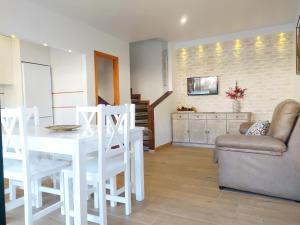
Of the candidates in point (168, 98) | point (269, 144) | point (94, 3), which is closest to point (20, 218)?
point (269, 144)

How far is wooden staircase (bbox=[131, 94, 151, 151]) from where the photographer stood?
17.3 feet

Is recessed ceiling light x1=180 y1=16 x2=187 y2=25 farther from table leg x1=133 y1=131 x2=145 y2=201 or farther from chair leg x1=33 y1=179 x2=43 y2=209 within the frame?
chair leg x1=33 y1=179 x2=43 y2=209

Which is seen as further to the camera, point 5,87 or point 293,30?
point 293,30

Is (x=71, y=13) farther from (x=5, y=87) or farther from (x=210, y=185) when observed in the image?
(x=210, y=185)

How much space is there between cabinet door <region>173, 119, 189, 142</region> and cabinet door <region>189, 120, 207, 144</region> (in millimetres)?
101

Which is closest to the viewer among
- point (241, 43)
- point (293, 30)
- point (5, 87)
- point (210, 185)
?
point (210, 185)

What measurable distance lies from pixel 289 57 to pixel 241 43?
3.41 ft

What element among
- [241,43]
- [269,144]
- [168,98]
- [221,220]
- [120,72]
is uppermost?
[241,43]

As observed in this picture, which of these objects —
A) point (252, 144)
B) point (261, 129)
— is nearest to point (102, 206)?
point (252, 144)

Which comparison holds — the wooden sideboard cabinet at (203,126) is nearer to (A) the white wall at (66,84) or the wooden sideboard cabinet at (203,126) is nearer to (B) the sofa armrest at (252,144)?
(A) the white wall at (66,84)

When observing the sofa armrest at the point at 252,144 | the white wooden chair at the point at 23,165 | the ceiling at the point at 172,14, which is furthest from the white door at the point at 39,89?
the sofa armrest at the point at 252,144

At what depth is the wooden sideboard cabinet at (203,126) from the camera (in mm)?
5195

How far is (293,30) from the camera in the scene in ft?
16.2

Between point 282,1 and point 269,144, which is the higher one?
point 282,1
